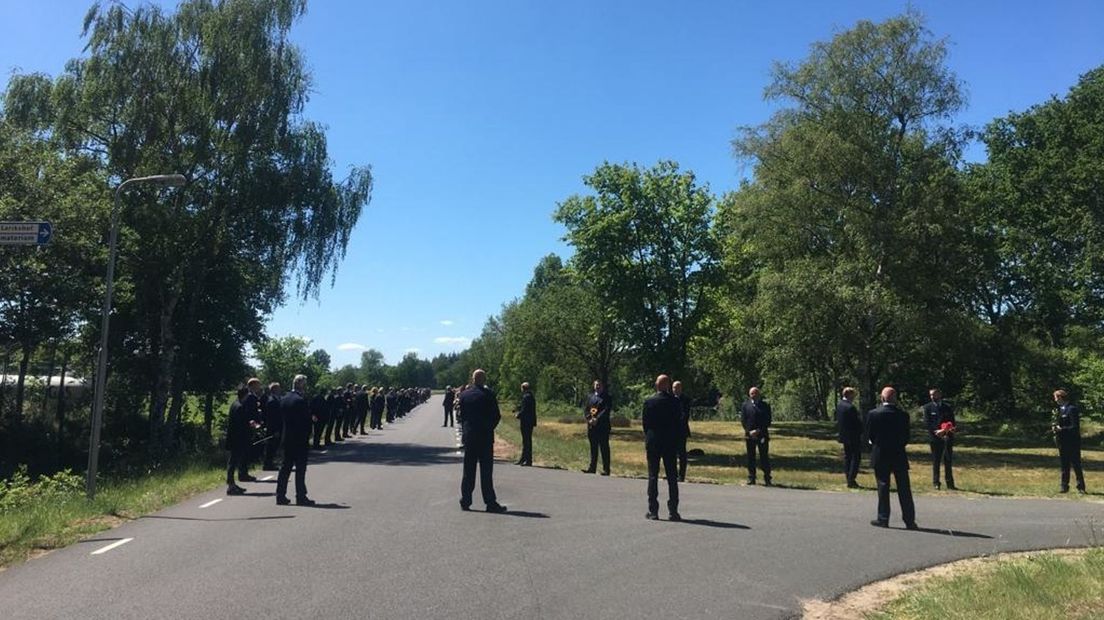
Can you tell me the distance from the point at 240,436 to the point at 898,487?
1082 cm

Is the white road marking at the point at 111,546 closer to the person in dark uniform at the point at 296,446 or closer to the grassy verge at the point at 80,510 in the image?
the grassy verge at the point at 80,510

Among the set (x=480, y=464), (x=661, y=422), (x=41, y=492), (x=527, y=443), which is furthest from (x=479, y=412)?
(x=41, y=492)

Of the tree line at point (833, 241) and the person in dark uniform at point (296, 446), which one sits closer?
the person in dark uniform at point (296, 446)

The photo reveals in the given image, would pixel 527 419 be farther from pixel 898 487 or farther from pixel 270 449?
pixel 898 487

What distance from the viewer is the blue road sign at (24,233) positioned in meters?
9.78

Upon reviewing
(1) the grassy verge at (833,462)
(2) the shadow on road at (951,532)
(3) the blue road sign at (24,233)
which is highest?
(3) the blue road sign at (24,233)

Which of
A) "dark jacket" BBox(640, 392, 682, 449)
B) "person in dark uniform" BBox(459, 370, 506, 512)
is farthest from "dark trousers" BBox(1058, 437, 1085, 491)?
"person in dark uniform" BBox(459, 370, 506, 512)

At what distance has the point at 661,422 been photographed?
1041 cm

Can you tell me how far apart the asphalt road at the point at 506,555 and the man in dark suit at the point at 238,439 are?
583 mm

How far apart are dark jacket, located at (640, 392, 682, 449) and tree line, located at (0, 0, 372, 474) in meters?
18.8

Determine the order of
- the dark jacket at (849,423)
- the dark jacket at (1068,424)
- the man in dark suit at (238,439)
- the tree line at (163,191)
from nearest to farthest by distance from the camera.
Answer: the man in dark suit at (238,439) → the dark jacket at (849,423) → the dark jacket at (1068,424) → the tree line at (163,191)

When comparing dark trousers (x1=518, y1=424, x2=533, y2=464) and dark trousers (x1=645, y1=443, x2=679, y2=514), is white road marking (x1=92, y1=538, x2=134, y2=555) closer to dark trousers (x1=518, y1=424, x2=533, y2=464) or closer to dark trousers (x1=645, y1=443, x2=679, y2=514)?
dark trousers (x1=645, y1=443, x2=679, y2=514)

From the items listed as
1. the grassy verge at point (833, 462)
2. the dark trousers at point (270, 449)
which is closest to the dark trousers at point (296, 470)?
the dark trousers at point (270, 449)

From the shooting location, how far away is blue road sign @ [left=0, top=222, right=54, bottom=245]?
9781mm
